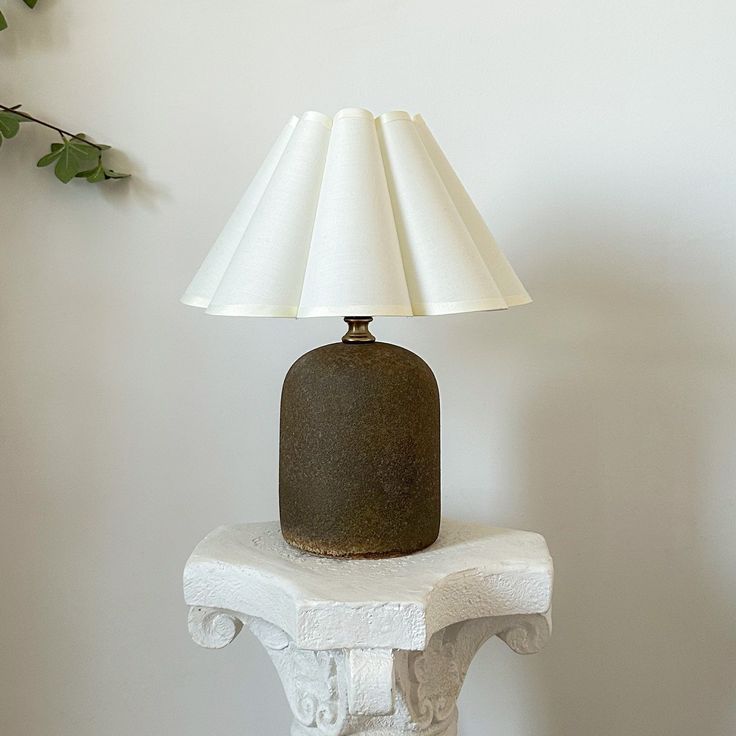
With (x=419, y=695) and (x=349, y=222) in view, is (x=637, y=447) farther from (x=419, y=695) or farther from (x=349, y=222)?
(x=349, y=222)

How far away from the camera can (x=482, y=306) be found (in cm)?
96

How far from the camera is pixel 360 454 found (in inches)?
39.6

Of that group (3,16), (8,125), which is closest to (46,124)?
(8,125)

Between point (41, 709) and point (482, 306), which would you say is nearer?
point (482, 306)

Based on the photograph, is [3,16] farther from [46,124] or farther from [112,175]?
[112,175]

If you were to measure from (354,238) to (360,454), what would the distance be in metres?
0.24

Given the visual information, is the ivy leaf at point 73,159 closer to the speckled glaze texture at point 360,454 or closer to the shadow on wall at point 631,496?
the speckled glaze texture at point 360,454

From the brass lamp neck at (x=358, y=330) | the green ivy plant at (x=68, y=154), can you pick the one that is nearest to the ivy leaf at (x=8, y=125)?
the green ivy plant at (x=68, y=154)

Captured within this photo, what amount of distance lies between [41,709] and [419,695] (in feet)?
2.54

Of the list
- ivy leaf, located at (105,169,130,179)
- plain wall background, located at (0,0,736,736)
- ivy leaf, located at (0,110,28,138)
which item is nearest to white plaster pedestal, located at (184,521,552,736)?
plain wall background, located at (0,0,736,736)

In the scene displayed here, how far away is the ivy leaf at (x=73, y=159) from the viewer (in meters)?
1.39

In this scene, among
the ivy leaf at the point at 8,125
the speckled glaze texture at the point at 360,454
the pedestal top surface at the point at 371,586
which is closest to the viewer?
the pedestal top surface at the point at 371,586

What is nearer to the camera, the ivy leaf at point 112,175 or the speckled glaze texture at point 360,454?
the speckled glaze texture at point 360,454

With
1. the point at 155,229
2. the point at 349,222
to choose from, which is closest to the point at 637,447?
the point at 349,222
